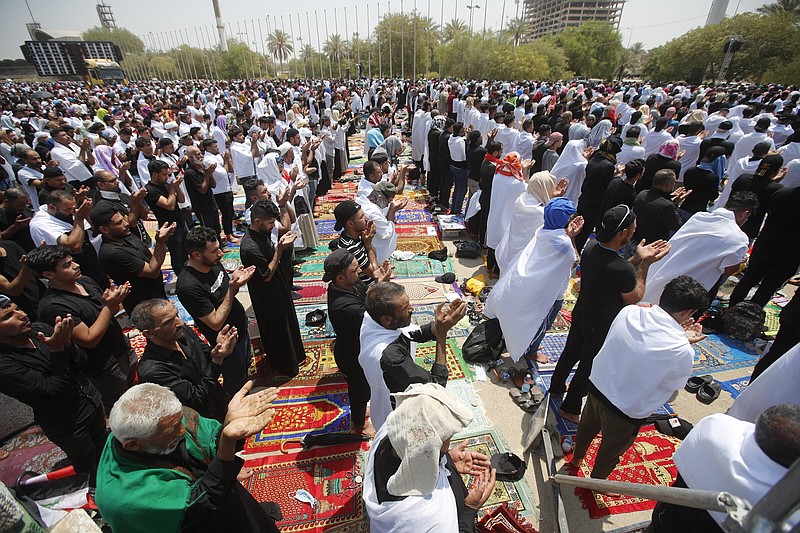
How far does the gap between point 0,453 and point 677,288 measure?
5964 mm

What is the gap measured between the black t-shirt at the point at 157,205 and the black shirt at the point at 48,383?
10.9 feet

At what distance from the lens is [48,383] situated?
2531mm

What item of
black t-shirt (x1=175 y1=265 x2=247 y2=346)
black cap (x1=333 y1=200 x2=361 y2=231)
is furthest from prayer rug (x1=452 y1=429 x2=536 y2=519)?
black t-shirt (x1=175 y1=265 x2=247 y2=346)

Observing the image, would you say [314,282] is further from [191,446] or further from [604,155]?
[604,155]

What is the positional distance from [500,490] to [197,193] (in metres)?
6.47

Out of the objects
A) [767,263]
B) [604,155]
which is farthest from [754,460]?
[604,155]

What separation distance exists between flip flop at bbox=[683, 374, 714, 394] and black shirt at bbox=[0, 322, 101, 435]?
19.0 feet

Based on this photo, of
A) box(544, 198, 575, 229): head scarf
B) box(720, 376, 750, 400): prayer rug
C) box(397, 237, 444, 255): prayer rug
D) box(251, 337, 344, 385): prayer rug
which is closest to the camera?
box(544, 198, 575, 229): head scarf

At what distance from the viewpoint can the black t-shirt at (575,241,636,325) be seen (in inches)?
119

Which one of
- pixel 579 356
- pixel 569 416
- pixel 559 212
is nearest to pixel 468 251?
pixel 559 212

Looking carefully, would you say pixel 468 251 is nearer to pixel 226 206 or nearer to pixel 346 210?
pixel 346 210

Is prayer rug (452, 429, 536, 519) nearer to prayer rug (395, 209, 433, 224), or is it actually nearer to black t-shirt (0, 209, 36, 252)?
prayer rug (395, 209, 433, 224)

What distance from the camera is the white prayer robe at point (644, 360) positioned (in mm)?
2285

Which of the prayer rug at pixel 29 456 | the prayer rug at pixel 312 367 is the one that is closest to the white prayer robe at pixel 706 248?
the prayer rug at pixel 312 367
